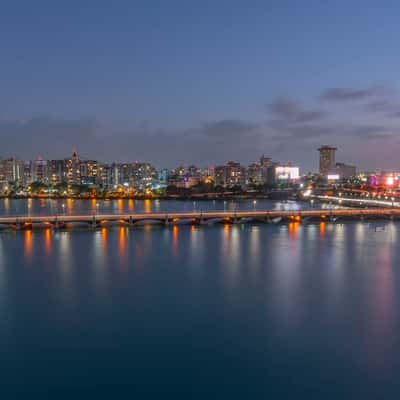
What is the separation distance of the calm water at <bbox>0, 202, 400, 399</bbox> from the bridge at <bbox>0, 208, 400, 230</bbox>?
475cm

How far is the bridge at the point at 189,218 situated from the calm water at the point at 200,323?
4.75 m

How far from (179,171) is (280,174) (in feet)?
126

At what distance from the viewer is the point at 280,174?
243 ft

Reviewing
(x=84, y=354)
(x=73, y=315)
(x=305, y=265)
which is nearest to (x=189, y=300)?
(x=73, y=315)

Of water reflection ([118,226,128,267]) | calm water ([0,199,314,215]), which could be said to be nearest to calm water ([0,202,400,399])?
water reflection ([118,226,128,267])

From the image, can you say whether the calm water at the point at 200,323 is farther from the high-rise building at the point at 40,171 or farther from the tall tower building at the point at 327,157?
the tall tower building at the point at 327,157

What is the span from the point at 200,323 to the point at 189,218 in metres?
14.0

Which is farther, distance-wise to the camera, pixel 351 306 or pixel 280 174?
pixel 280 174

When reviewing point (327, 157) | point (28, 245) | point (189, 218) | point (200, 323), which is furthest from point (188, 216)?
point (327, 157)

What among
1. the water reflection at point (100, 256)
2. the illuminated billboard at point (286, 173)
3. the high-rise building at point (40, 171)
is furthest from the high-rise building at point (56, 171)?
the water reflection at point (100, 256)

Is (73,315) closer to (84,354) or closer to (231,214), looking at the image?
(84,354)

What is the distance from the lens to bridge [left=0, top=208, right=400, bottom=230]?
18.7 m

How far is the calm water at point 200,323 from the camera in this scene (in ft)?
17.2

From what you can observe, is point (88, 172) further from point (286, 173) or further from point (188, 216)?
point (188, 216)
